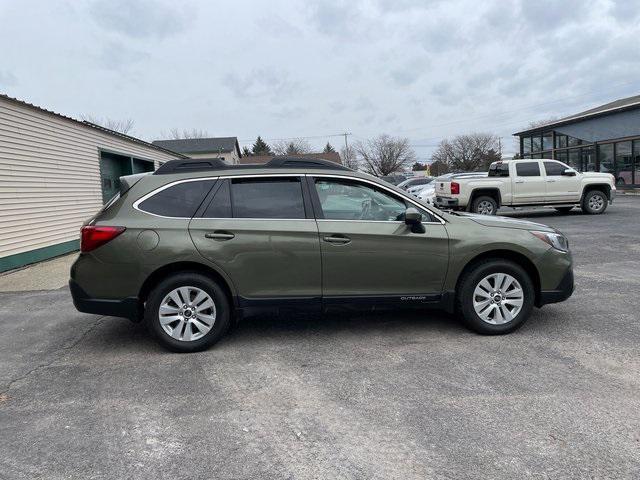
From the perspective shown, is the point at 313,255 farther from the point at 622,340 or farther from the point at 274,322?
the point at 622,340

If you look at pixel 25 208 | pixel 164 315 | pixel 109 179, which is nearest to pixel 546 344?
pixel 164 315

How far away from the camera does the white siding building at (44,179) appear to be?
361 inches

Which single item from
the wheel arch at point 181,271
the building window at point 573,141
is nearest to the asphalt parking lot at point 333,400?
the wheel arch at point 181,271

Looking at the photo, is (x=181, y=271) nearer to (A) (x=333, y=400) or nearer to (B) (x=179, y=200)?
(B) (x=179, y=200)

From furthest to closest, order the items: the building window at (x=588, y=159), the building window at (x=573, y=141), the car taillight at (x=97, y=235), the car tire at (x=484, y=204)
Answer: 1. the building window at (x=573, y=141)
2. the building window at (x=588, y=159)
3. the car tire at (x=484, y=204)
4. the car taillight at (x=97, y=235)

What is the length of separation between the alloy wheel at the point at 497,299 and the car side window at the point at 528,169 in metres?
11.8

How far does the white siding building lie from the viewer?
9.16m

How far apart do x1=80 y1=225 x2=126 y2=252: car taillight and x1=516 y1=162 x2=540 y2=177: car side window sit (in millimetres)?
13831

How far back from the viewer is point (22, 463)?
289 centimetres

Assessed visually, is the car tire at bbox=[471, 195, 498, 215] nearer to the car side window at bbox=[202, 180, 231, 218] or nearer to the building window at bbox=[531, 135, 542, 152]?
the car side window at bbox=[202, 180, 231, 218]

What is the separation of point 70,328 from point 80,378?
167cm

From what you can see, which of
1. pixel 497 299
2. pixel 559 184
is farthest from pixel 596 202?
pixel 497 299

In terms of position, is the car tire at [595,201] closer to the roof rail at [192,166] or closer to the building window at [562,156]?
the roof rail at [192,166]

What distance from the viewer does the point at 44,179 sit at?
10.5 metres
